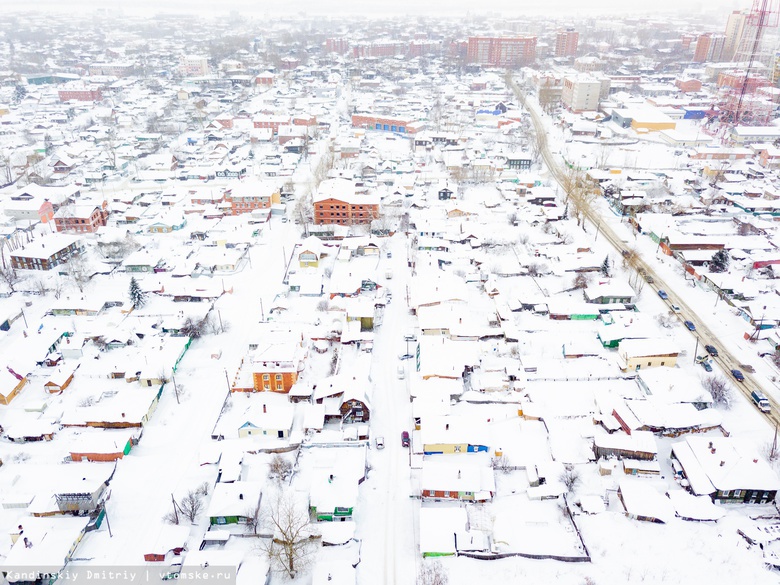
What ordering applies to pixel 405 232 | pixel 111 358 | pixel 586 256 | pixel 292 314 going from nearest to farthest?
pixel 111 358 → pixel 292 314 → pixel 586 256 → pixel 405 232

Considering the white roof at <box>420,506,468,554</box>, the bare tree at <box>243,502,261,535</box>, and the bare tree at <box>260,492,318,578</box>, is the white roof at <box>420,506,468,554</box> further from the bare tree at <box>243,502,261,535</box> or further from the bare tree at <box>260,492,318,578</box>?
the bare tree at <box>243,502,261,535</box>

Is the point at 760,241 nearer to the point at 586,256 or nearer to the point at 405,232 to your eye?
the point at 586,256

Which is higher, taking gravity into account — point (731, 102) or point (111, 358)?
point (731, 102)

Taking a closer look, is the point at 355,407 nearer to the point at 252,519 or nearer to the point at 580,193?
the point at 252,519

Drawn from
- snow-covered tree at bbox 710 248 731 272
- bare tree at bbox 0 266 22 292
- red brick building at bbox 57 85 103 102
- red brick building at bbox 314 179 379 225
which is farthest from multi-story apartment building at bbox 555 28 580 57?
bare tree at bbox 0 266 22 292

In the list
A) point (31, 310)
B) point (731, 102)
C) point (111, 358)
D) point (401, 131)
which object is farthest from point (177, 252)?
point (731, 102)

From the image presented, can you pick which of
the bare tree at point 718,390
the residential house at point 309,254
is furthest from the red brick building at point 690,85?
the bare tree at point 718,390
